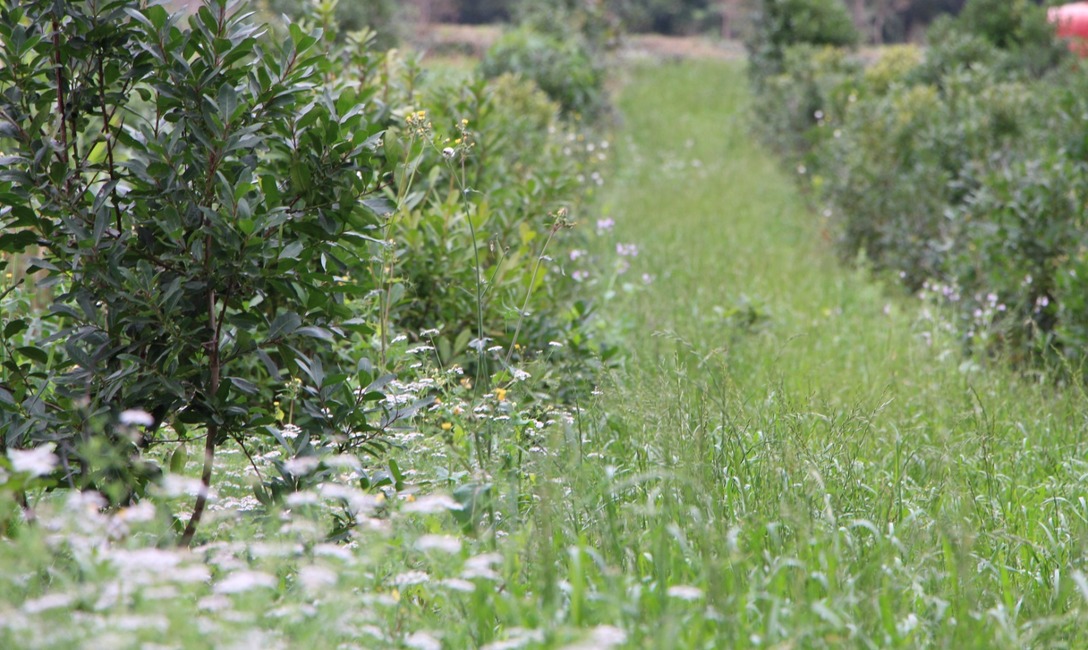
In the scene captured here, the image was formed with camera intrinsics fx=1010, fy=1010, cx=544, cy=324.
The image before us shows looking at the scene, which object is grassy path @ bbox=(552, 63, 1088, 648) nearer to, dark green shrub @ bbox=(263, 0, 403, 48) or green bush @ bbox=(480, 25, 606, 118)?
green bush @ bbox=(480, 25, 606, 118)

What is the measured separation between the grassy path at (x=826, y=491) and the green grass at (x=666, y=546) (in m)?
0.01

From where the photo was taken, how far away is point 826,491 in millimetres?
2773

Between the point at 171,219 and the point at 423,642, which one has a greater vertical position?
the point at 171,219

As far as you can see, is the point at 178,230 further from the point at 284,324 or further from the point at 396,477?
the point at 396,477

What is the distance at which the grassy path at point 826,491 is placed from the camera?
2.05 meters

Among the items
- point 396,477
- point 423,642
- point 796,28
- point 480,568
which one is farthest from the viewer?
point 796,28

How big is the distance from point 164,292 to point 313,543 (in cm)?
84

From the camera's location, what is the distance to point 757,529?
8.33 feet

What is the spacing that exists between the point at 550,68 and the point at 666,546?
1215cm

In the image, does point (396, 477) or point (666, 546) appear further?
point (396, 477)

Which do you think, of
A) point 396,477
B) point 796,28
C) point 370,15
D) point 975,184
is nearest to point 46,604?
point 396,477

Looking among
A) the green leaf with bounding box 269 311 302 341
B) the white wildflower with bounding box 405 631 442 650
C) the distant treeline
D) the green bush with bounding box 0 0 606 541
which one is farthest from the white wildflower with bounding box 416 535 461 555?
the distant treeline

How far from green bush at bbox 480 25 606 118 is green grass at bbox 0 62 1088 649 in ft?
30.2

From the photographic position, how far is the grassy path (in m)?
2.05
